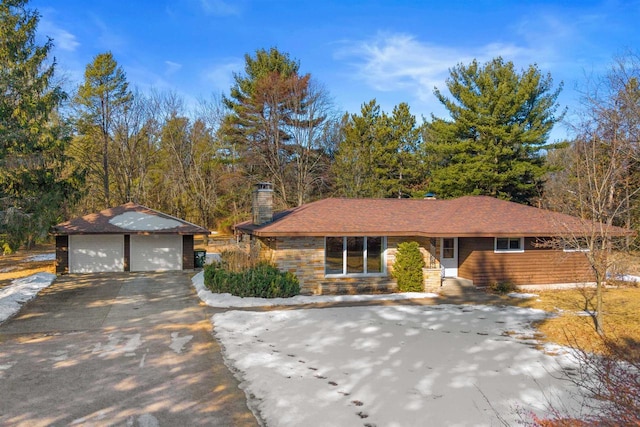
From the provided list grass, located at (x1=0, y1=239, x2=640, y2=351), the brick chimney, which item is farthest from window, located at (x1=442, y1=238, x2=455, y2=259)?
the brick chimney

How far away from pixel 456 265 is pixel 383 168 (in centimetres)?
1524

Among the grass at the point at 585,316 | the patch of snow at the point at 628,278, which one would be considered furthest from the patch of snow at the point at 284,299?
the patch of snow at the point at 628,278

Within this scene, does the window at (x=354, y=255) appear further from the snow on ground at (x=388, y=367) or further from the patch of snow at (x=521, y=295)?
the patch of snow at (x=521, y=295)

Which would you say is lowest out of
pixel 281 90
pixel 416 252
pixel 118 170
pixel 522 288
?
pixel 522 288

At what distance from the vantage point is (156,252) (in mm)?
19781

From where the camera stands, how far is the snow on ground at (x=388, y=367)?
521cm

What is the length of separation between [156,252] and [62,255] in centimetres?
377

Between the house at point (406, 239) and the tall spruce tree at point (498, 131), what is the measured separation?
29.8ft

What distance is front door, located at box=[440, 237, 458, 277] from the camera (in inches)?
624

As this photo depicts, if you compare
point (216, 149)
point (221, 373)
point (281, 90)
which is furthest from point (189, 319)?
point (216, 149)

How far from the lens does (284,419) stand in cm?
504

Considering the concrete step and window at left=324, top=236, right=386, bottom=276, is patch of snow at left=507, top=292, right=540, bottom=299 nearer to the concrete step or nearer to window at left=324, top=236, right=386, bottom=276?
the concrete step

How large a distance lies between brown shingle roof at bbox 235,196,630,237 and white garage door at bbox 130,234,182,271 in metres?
4.53

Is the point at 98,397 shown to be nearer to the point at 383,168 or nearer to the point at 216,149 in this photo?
the point at 383,168
